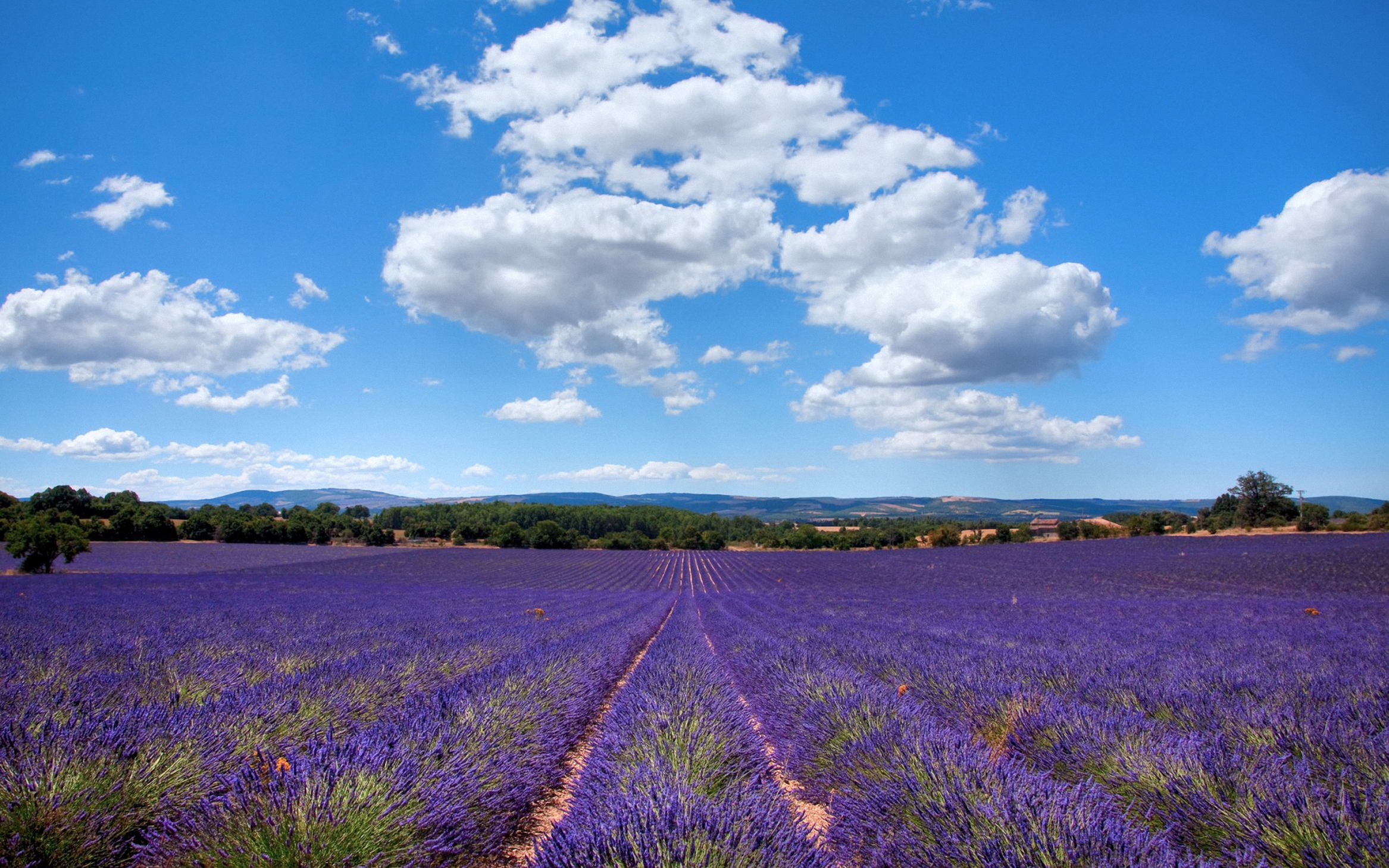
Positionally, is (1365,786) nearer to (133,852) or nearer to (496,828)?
(496,828)

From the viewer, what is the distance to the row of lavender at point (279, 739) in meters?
1.98

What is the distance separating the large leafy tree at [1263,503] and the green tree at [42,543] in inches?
3401

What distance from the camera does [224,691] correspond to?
13.1ft

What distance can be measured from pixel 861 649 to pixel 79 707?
21.8 ft

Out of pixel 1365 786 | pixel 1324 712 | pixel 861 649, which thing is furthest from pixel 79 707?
pixel 1324 712

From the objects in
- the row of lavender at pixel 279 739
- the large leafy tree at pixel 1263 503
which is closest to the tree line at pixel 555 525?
the large leafy tree at pixel 1263 503

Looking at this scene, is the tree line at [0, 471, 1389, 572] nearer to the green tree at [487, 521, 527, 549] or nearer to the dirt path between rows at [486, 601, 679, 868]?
the green tree at [487, 521, 527, 549]

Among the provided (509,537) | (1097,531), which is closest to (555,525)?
(509,537)

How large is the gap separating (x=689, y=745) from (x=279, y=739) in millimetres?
2145

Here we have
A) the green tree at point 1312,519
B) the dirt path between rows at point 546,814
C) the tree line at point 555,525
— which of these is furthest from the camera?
the tree line at point 555,525

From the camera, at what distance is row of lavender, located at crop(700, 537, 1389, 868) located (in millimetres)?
2070

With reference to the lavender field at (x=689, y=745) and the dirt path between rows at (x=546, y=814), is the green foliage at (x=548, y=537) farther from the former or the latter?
the dirt path between rows at (x=546, y=814)

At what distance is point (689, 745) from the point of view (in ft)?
11.0

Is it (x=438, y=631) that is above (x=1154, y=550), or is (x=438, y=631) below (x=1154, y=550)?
above
